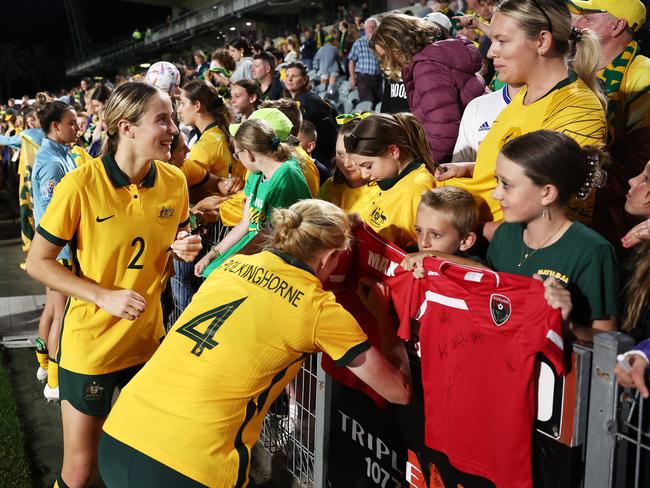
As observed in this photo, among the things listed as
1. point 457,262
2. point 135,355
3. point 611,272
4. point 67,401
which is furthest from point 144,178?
point 611,272

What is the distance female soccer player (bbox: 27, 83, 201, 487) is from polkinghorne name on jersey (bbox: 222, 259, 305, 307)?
0.65 metres

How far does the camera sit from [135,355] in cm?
305

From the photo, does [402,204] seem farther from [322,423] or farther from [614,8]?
[614,8]

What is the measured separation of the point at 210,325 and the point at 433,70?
2.19 metres

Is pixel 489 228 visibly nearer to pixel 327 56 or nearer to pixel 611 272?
pixel 611 272

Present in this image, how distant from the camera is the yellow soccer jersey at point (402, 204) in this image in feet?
10.2

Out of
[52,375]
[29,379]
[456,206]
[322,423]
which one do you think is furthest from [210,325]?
[29,379]

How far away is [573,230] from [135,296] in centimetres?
175

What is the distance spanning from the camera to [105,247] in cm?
291

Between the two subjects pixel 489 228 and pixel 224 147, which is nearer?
pixel 489 228

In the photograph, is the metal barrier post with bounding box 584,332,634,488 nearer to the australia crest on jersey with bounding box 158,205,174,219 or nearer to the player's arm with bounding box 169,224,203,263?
the player's arm with bounding box 169,224,203,263

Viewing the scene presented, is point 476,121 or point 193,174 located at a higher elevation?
point 476,121

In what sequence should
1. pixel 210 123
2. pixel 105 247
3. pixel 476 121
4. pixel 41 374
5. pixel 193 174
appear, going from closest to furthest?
1. pixel 105 247
2. pixel 476 121
3. pixel 193 174
4. pixel 210 123
5. pixel 41 374

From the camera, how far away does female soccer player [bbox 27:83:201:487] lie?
111 inches
